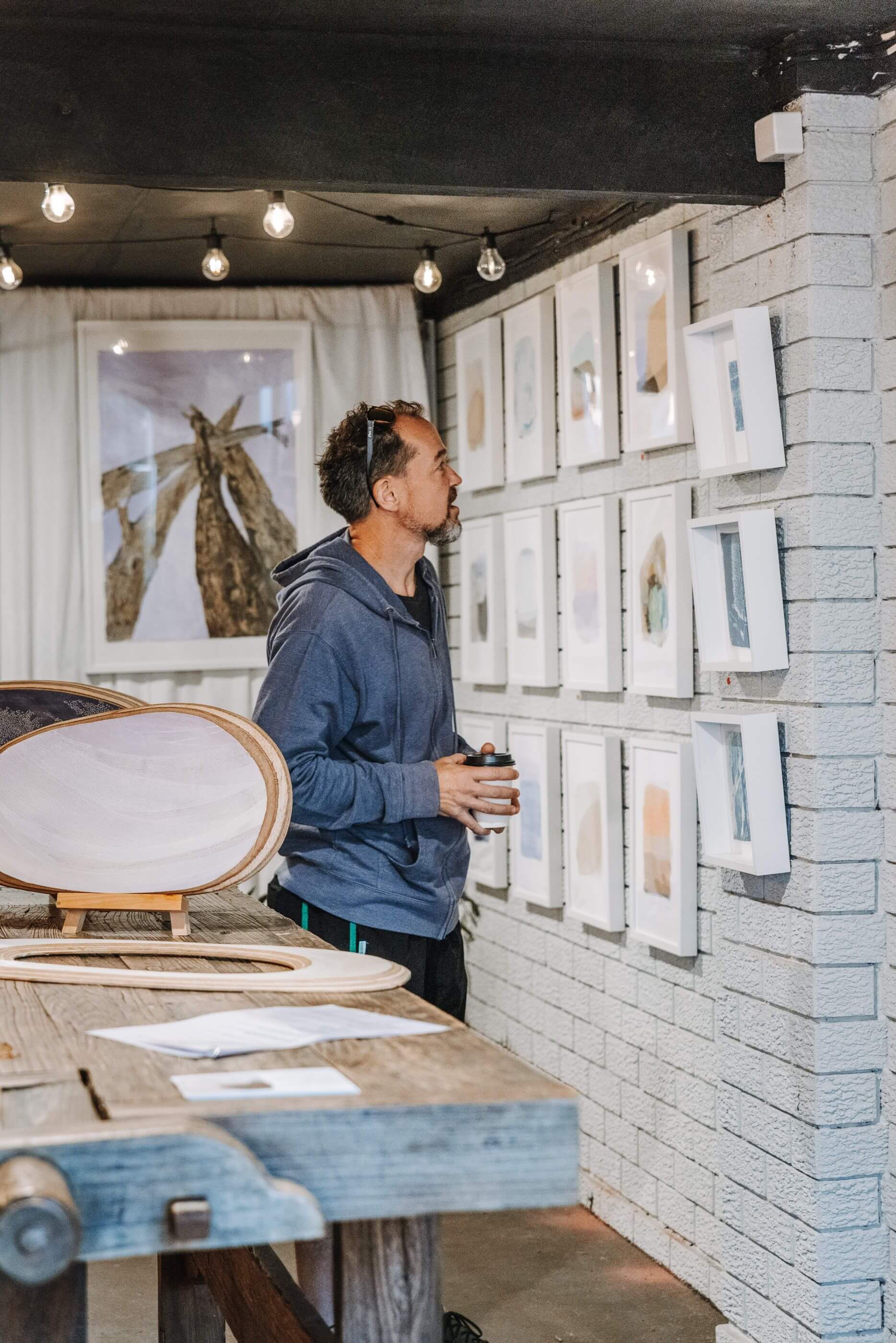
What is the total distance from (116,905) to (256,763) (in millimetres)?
249

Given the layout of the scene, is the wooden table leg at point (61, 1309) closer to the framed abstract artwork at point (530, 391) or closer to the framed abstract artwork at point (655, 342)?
the framed abstract artwork at point (655, 342)

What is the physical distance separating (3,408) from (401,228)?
1.55 m

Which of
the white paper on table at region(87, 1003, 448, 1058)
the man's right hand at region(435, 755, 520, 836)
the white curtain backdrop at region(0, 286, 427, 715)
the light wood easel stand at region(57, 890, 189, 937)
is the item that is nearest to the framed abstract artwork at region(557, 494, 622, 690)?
the white curtain backdrop at region(0, 286, 427, 715)

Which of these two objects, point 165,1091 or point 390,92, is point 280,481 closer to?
point 390,92

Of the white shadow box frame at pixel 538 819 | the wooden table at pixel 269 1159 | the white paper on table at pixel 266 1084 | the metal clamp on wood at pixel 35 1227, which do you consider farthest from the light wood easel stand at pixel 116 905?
the white shadow box frame at pixel 538 819

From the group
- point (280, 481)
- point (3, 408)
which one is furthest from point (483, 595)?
point (3, 408)

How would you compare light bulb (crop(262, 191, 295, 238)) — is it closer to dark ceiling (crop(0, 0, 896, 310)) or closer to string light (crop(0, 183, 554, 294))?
string light (crop(0, 183, 554, 294))

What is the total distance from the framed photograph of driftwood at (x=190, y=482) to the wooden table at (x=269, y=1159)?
389 centimetres

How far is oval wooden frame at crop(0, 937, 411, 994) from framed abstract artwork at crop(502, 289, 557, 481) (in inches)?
111

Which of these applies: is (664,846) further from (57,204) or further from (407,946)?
(57,204)

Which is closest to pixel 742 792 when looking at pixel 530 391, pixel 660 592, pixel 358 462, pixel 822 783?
pixel 822 783

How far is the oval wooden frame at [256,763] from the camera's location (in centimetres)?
179

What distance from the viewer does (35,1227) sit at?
1.02m

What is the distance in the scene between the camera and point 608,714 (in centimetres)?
409
